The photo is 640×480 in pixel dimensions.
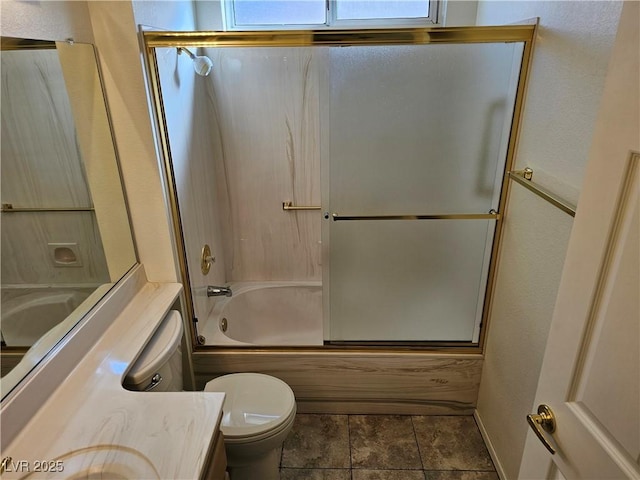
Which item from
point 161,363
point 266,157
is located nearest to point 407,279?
point 266,157

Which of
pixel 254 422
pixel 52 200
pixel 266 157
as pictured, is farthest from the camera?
pixel 266 157

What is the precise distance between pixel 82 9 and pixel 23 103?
17.4 inches

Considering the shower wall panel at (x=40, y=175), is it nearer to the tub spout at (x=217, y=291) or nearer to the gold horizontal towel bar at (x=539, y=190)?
the tub spout at (x=217, y=291)

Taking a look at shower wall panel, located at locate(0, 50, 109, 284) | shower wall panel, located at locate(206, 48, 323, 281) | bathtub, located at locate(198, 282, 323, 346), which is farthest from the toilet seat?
shower wall panel, located at locate(206, 48, 323, 281)

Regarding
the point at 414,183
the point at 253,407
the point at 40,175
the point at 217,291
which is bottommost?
the point at 253,407

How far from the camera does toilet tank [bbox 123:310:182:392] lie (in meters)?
1.33

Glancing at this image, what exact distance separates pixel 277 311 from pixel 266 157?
99 cm

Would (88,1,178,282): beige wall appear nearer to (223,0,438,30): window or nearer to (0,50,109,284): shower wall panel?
(0,50,109,284): shower wall panel

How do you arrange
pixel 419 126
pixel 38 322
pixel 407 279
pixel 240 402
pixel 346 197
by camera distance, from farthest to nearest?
pixel 407 279 < pixel 346 197 < pixel 419 126 < pixel 240 402 < pixel 38 322

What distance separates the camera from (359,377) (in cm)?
206

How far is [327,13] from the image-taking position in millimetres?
2305

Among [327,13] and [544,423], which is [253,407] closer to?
[544,423]

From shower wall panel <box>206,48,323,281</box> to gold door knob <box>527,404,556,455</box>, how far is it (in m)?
1.83

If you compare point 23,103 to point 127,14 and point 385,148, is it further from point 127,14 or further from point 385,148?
point 385,148
